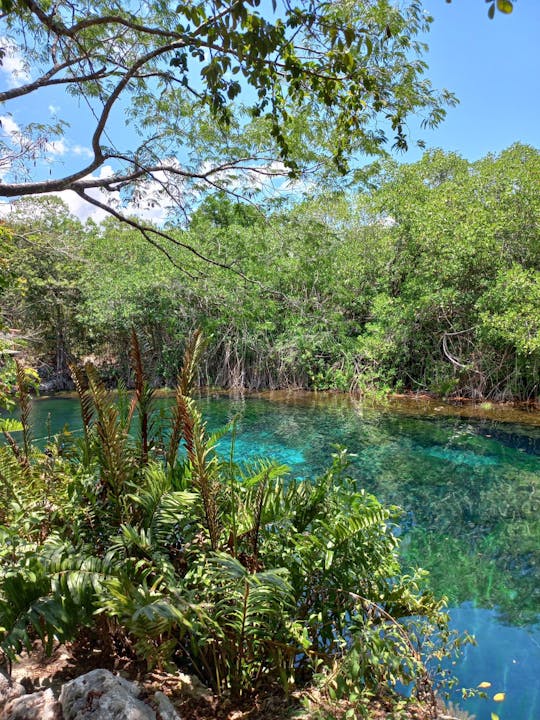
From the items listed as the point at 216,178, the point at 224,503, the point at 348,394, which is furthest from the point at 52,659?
the point at 348,394

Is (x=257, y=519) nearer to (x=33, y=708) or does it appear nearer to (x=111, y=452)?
(x=111, y=452)

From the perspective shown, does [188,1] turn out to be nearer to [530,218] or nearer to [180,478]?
[180,478]

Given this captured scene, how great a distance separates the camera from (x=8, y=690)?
183 centimetres

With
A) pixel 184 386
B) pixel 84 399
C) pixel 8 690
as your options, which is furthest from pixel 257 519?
pixel 84 399

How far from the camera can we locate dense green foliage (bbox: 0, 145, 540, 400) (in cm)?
1241

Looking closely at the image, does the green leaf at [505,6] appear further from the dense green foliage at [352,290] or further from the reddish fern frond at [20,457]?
the dense green foliage at [352,290]

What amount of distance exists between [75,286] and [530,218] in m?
16.4

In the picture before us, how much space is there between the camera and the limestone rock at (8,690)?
1.78 meters

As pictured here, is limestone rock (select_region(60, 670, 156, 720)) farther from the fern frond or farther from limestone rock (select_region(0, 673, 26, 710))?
the fern frond

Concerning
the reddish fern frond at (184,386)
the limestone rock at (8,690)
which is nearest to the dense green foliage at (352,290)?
the reddish fern frond at (184,386)

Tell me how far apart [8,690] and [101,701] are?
20.2 inches

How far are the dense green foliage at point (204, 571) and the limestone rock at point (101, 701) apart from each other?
0.20 meters

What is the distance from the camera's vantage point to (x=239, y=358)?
17.6 meters

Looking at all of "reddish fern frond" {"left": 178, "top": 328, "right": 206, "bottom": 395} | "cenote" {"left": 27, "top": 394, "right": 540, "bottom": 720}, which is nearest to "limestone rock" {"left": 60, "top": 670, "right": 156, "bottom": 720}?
"reddish fern frond" {"left": 178, "top": 328, "right": 206, "bottom": 395}
